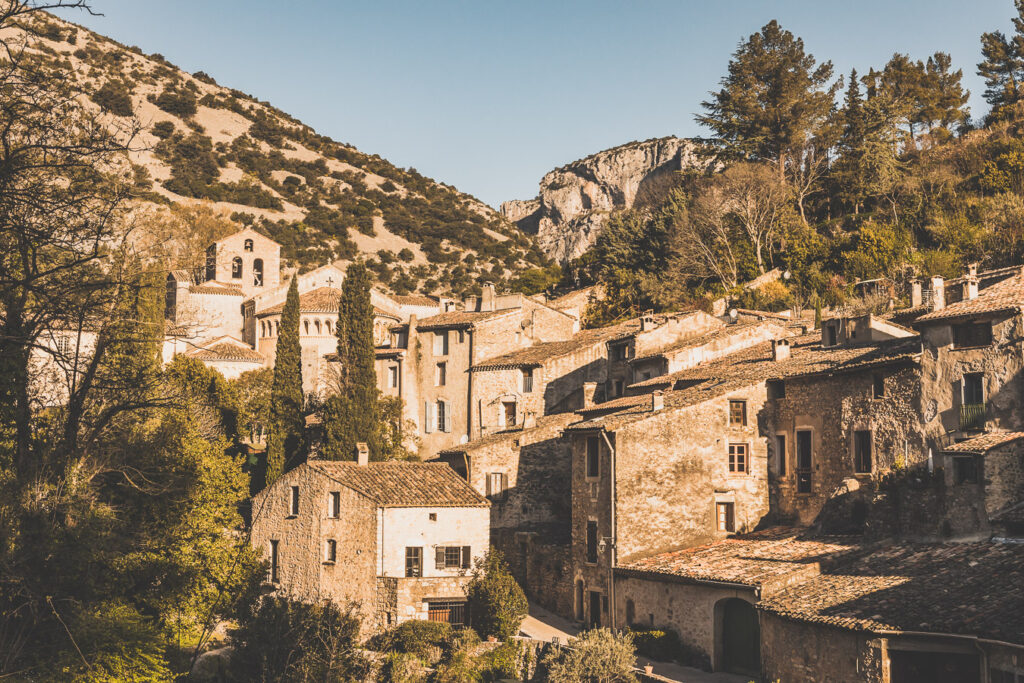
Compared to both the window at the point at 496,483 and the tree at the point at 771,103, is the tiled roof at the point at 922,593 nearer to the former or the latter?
the window at the point at 496,483

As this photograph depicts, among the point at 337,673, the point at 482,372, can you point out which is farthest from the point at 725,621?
the point at 482,372

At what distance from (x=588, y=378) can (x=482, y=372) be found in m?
5.42

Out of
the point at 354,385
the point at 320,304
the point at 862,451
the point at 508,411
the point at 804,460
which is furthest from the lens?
the point at 320,304

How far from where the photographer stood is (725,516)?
1454 inches

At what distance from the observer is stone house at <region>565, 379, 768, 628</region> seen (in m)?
35.5

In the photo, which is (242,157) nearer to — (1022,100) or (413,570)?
(1022,100)

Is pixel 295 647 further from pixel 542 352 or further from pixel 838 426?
pixel 542 352

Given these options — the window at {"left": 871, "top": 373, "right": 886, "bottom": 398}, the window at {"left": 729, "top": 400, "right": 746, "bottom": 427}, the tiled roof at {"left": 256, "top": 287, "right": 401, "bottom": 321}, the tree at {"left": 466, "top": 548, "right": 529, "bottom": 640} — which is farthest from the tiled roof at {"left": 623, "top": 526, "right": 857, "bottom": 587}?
the tiled roof at {"left": 256, "top": 287, "right": 401, "bottom": 321}

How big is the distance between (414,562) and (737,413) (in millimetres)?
13186

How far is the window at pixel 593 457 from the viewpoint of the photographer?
36.9 m

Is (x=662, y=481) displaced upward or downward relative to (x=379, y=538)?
upward

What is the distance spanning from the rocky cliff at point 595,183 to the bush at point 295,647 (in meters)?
104

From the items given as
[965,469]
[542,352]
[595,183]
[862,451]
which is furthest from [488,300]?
[595,183]

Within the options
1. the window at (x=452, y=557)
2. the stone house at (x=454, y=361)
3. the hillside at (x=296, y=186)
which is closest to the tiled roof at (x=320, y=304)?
the stone house at (x=454, y=361)
